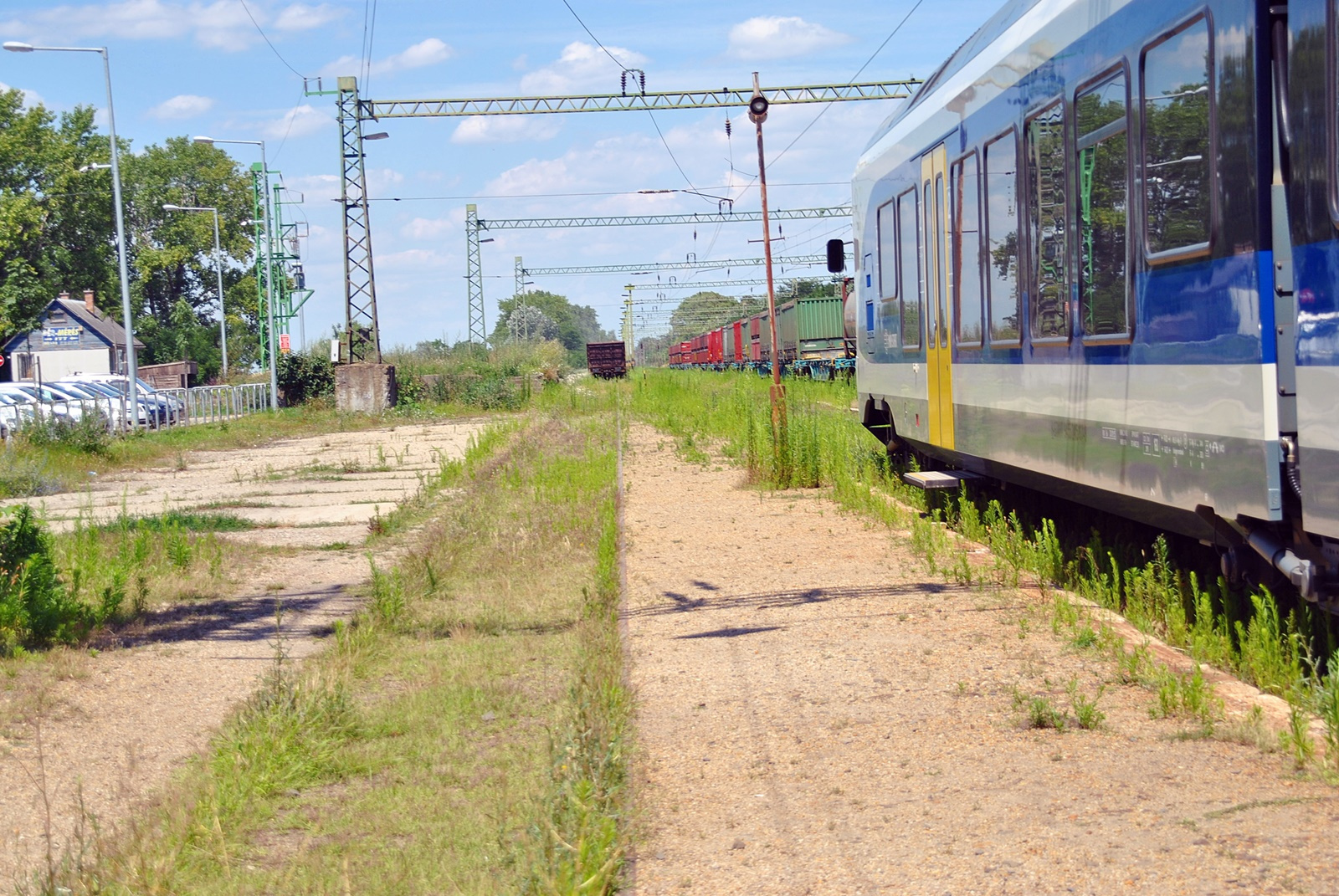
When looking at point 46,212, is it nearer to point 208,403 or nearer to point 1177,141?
point 208,403

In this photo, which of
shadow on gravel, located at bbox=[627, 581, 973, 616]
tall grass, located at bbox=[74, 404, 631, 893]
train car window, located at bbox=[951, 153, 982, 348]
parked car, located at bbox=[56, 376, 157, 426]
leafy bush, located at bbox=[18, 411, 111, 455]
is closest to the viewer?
tall grass, located at bbox=[74, 404, 631, 893]

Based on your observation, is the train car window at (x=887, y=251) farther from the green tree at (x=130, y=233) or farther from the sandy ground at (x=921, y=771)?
the green tree at (x=130, y=233)

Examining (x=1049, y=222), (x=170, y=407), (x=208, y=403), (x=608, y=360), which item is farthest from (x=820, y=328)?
(x=1049, y=222)

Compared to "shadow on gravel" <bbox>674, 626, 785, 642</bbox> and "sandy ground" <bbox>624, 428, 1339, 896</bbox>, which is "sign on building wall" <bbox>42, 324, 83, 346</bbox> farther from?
"shadow on gravel" <bbox>674, 626, 785, 642</bbox>

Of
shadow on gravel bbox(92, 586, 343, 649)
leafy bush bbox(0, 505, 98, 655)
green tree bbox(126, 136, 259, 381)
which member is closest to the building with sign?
green tree bbox(126, 136, 259, 381)

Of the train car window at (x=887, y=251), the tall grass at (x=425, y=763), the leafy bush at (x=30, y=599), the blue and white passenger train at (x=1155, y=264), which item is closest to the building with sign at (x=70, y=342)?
the train car window at (x=887, y=251)

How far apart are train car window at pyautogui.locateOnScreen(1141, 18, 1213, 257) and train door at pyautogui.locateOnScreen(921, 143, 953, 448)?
414 centimetres

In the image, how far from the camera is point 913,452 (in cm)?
1360

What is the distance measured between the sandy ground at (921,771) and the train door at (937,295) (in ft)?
7.47

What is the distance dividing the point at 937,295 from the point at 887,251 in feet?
7.38

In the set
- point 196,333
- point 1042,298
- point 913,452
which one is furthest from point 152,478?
point 196,333

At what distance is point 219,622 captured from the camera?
9.30 metres

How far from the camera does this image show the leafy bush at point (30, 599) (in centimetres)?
836

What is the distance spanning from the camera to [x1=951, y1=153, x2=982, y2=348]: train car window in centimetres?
948
